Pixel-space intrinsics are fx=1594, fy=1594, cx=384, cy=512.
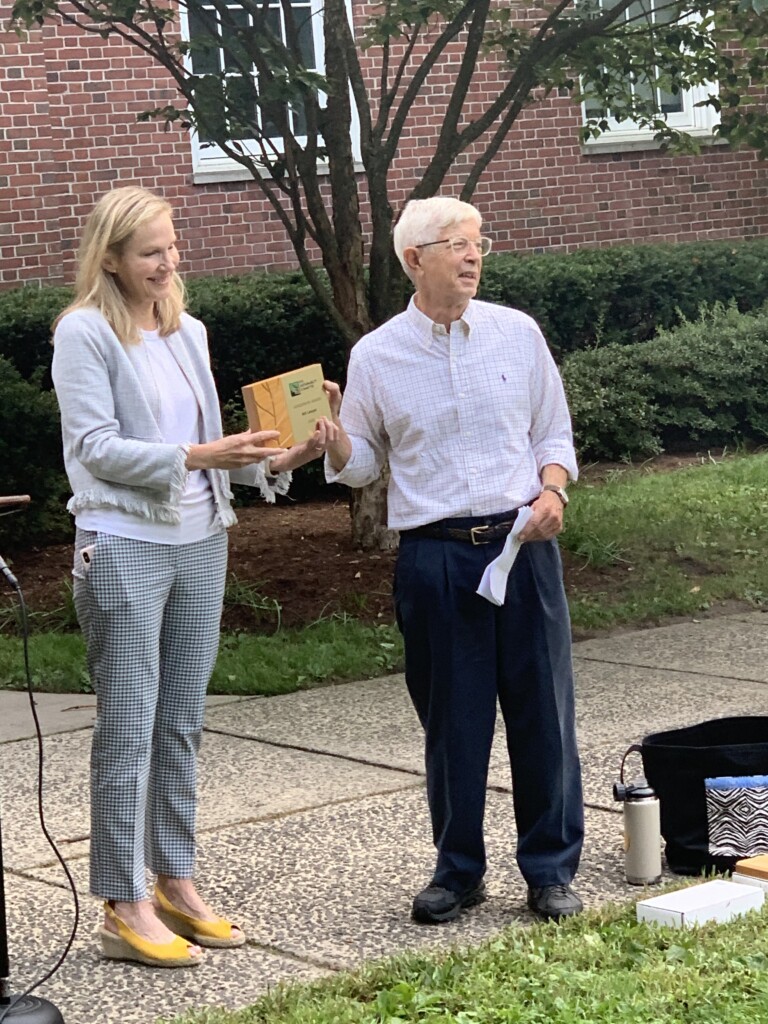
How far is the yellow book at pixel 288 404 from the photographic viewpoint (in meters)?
4.02

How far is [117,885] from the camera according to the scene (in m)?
4.07

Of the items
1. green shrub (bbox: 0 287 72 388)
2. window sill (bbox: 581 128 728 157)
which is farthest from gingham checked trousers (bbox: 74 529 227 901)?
window sill (bbox: 581 128 728 157)

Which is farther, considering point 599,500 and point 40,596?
point 599,500

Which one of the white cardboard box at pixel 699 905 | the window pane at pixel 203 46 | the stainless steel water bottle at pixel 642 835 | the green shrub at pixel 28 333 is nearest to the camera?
the white cardboard box at pixel 699 905

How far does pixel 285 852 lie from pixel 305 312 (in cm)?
740

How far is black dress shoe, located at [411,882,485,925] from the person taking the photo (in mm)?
4301

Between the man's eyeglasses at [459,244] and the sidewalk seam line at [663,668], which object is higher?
the man's eyeglasses at [459,244]

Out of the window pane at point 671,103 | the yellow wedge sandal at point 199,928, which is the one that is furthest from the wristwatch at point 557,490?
the window pane at point 671,103

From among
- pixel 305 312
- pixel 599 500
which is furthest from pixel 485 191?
pixel 599 500

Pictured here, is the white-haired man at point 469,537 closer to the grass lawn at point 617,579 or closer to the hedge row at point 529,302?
the grass lawn at point 617,579

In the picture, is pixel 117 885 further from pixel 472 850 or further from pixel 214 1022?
pixel 472 850

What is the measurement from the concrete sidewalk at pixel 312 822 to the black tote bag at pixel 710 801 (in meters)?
0.23

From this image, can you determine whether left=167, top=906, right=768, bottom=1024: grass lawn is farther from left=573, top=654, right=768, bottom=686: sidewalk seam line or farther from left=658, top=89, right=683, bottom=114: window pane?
left=658, top=89, right=683, bottom=114: window pane

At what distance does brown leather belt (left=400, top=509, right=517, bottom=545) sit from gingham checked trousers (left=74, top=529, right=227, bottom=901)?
589 millimetres
